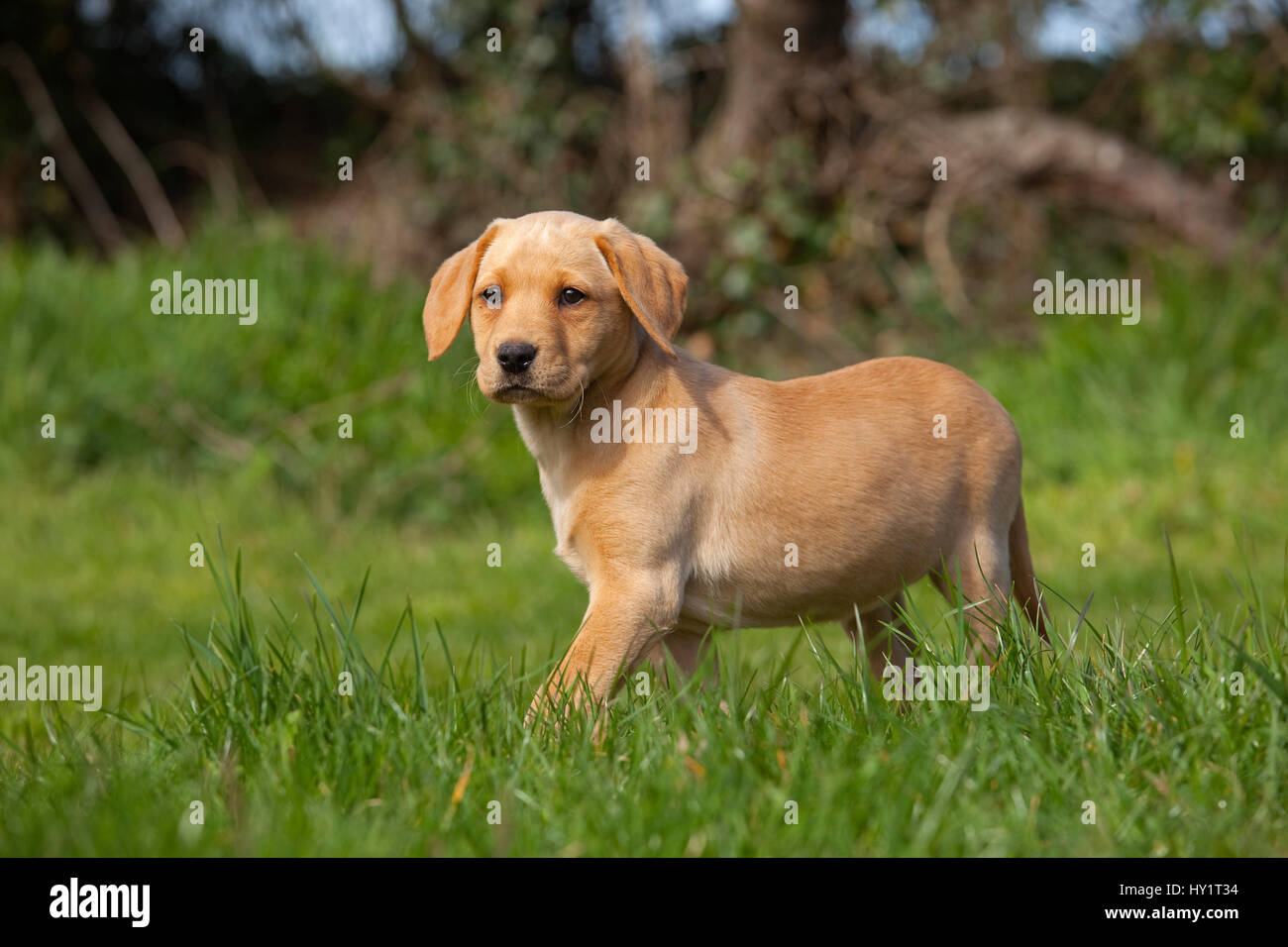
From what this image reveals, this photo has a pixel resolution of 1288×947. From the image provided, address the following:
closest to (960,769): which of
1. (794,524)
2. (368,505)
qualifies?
(794,524)

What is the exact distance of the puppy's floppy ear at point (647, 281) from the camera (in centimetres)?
339

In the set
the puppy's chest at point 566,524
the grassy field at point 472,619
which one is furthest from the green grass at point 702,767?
the puppy's chest at point 566,524

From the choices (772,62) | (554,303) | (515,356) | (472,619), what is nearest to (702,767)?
(515,356)

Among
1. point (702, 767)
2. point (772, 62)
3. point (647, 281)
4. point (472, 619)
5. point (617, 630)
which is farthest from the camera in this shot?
point (772, 62)

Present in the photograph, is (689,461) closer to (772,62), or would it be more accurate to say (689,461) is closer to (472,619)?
(472,619)

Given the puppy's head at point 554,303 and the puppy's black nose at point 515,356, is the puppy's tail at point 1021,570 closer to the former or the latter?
the puppy's head at point 554,303

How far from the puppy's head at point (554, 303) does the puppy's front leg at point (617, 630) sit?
1.66ft

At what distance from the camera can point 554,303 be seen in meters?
3.34

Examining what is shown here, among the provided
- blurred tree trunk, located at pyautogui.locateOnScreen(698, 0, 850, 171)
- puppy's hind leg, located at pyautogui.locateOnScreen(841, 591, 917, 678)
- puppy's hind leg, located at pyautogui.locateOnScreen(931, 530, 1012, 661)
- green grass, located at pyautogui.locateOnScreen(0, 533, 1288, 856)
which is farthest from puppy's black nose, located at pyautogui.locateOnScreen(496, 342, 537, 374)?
blurred tree trunk, located at pyautogui.locateOnScreen(698, 0, 850, 171)

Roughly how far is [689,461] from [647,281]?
478mm

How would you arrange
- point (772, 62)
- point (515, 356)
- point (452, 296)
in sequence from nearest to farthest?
1. point (515, 356)
2. point (452, 296)
3. point (772, 62)

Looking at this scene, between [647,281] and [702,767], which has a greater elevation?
[647,281]

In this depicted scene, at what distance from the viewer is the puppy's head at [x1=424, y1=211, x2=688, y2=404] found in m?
3.25

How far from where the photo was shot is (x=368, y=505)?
763 cm
